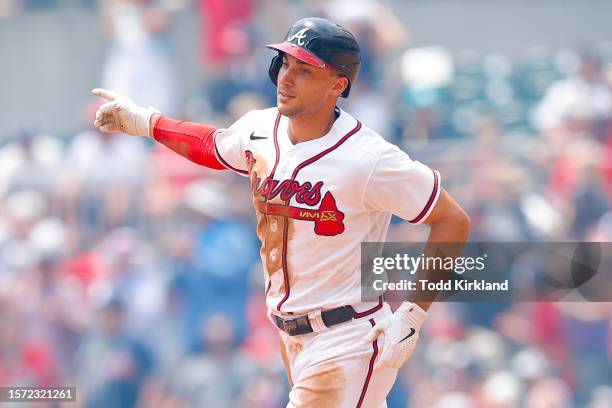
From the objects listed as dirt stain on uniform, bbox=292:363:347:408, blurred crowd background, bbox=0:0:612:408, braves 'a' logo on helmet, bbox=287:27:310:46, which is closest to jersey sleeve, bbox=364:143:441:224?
braves 'a' logo on helmet, bbox=287:27:310:46

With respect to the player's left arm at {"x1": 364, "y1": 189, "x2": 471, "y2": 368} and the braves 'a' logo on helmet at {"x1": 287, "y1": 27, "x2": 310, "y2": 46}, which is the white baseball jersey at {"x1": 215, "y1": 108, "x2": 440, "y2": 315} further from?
the braves 'a' logo on helmet at {"x1": 287, "y1": 27, "x2": 310, "y2": 46}

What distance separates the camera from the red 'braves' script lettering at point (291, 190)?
4078mm

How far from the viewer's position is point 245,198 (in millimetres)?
8258

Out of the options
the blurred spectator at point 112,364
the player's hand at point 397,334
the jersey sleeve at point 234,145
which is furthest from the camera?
the blurred spectator at point 112,364

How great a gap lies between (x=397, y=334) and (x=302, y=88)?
3.07 feet

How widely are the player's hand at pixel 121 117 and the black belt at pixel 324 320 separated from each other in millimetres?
1001

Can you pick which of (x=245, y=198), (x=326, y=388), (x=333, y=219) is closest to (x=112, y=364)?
(x=245, y=198)

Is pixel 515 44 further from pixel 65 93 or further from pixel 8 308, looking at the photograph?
pixel 8 308

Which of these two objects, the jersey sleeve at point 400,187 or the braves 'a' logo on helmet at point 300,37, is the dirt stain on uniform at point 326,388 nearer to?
the jersey sleeve at point 400,187

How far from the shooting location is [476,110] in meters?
9.42

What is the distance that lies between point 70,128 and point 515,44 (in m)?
4.09

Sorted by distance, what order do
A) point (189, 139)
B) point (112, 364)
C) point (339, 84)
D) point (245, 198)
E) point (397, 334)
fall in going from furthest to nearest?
point (245, 198)
point (112, 364)
point (189, 139)
point (339, 84)
point (397, 334)

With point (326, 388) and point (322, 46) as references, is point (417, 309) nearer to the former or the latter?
point (326, 388)

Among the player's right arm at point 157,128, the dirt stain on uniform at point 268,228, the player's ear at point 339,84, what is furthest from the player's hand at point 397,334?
the player's right arm at point 157,128
